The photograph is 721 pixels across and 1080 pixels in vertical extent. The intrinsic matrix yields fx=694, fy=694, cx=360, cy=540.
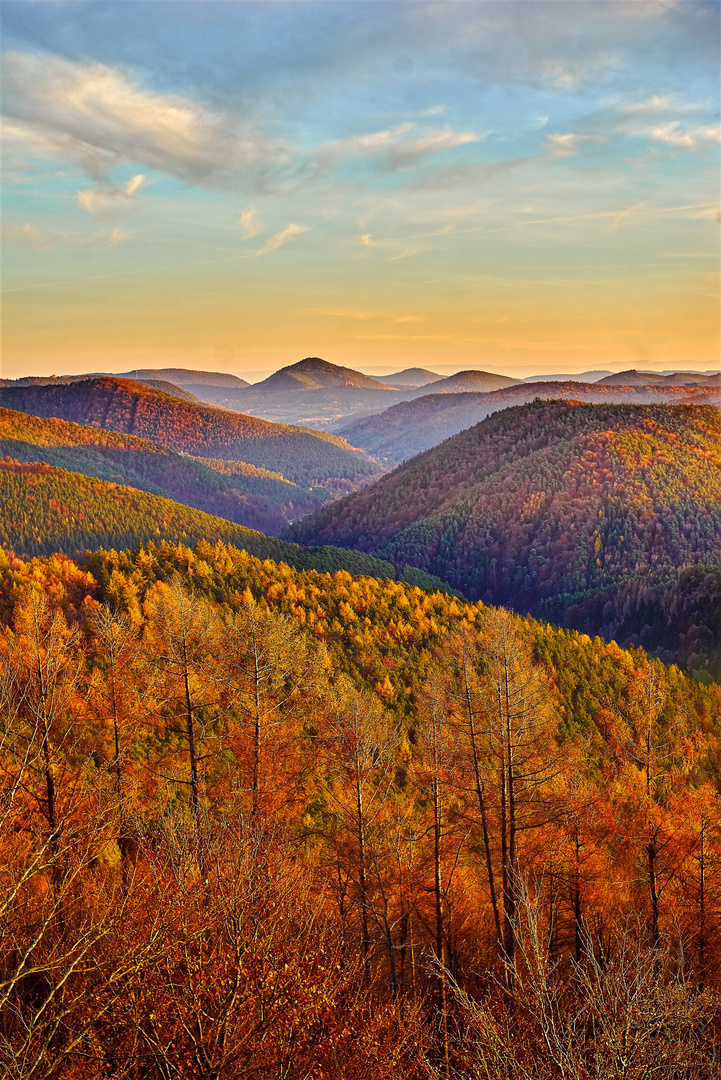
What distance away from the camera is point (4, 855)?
69.9 feet

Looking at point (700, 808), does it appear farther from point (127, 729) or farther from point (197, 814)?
point (127, 729)

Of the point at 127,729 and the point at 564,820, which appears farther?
the point at 564,820

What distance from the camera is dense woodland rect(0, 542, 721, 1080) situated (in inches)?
518

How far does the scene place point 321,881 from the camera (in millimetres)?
29391

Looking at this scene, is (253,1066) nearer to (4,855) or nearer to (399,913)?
(4,855)

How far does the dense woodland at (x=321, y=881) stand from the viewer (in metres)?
13.2

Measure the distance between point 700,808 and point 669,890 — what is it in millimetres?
6294

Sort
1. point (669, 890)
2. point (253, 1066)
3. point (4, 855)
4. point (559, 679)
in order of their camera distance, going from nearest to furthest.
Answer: point (253, 1066)
point (4, 855)
point (669, 890)
point (559, 679)

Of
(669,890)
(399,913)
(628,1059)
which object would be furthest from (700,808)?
(628,1059)

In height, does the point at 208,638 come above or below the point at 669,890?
above

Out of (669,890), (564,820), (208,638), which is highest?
(208,638)

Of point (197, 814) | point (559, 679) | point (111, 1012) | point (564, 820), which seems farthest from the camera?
point (559, 679)

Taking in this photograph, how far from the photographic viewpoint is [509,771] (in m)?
27.0

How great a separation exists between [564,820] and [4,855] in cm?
2247
